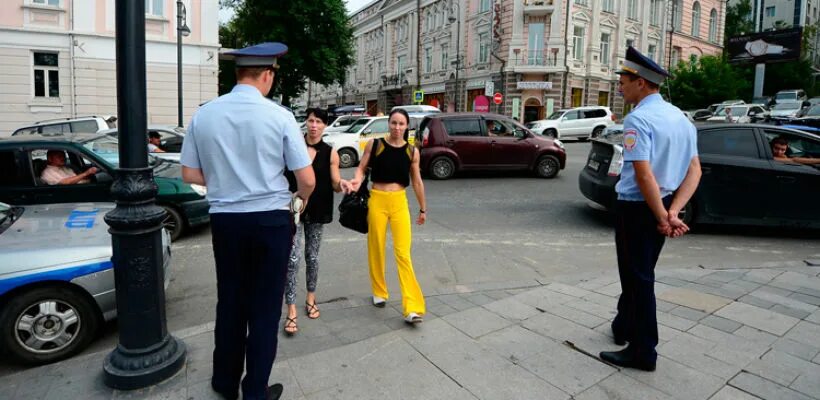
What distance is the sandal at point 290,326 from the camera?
403cm

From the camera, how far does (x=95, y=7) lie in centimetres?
2166

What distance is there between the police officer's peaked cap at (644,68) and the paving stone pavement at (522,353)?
1.80m

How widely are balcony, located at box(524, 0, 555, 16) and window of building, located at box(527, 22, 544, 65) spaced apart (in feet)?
2.57

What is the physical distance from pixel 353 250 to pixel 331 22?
27.4 metres

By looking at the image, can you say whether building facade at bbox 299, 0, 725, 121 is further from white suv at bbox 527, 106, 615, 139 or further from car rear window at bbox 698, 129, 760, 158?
car rear window at bbox 698, 129, 760, 158

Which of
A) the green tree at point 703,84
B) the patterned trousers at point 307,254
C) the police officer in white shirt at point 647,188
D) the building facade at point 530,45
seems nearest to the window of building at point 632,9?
the building facade at point 530,45

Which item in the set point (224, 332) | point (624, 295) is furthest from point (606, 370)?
point (224, 332)

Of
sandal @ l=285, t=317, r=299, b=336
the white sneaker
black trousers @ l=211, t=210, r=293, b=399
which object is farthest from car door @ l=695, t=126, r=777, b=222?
black trousers @ l=211, t=210, r=293, b=399

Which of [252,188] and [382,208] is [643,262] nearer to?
[382,208]

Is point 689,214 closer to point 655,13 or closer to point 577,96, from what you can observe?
point 577,96

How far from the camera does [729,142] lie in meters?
7.50

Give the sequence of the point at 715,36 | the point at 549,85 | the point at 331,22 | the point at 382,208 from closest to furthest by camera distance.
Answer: the point at 382,208, the point at 331,22, the point at 549,85, the point at 715,36

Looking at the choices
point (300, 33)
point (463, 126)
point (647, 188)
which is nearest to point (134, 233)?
point (647, 188)

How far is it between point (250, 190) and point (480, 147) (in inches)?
425
